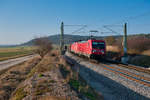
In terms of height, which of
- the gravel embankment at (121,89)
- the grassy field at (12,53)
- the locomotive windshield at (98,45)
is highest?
the locomotive windshield at (98,45)

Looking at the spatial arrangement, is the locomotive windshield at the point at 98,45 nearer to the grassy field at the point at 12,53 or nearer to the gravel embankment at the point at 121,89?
the gravel embankment at the point at 121,89

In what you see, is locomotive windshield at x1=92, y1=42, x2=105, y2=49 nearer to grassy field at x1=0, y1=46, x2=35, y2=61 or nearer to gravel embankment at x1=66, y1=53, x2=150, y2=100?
gravel embankment at x1=66, y1=53, x2=150, y2=100

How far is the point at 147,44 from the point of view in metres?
22.2

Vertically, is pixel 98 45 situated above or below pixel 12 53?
above

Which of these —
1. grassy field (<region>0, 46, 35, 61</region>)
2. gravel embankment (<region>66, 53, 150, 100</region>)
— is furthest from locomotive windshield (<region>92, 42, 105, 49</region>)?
grassy field (<region>0, 46, 35, 61</region>)

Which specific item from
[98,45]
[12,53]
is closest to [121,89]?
[98,45]

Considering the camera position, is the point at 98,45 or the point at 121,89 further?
the point at 98,45

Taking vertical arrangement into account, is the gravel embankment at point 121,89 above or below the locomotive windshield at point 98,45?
below

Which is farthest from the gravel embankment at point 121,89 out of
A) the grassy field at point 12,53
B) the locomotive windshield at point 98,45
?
the grassy field at point 12,53

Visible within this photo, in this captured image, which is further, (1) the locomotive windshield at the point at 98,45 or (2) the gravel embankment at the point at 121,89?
(1) the locomotive windshield at the point at 98,45

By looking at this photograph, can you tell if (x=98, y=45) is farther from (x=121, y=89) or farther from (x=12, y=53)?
(x=12, y=53)

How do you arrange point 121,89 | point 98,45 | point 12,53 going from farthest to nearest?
point 12,53 < point 98,45 < point 121,89

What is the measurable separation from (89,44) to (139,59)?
283 inches

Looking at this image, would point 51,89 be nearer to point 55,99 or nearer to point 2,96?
point 55,99
